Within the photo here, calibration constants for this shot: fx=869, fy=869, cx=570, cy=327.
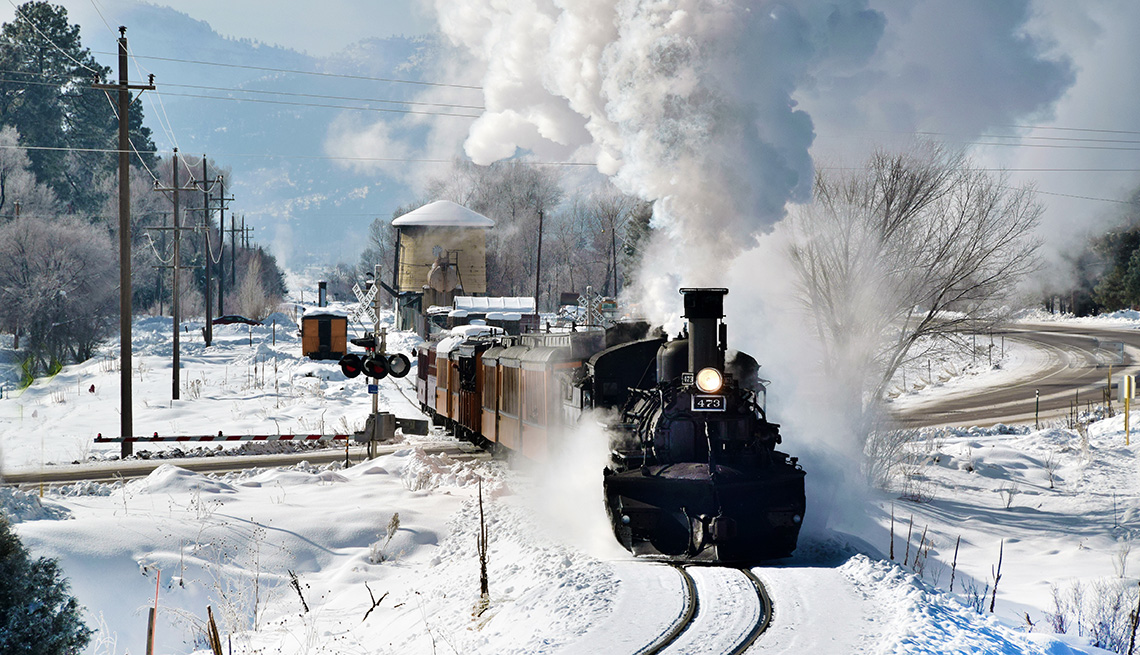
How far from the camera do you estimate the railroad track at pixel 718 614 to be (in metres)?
7.53

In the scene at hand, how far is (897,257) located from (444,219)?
47.9 meters

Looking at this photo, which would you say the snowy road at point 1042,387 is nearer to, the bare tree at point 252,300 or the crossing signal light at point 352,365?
the crossing signal light at point 352,365

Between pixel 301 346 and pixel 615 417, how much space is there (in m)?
39.4

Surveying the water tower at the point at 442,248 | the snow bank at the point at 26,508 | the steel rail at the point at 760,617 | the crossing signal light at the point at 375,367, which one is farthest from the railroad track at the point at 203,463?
the water tower at the point at 442,248

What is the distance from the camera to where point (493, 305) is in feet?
188

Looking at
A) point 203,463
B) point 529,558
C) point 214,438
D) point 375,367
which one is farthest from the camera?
point 214,438

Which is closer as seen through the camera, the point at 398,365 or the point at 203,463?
the point at 398,365

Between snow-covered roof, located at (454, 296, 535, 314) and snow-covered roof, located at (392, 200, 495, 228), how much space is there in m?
8.48

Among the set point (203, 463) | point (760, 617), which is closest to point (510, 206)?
point (203, 463)

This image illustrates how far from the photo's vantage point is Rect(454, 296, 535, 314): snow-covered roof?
5675 centimetres

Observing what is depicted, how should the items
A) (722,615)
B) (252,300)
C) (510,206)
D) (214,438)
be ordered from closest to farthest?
(722,615), (214,438), (252,300), (510,206)

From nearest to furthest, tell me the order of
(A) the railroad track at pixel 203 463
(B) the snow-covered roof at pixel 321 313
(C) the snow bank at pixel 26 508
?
(C) the snow bank at pixel 26 508, (A) the railroad track at pixel 203 463, (B) the snow-covered roof at pixel 321 313

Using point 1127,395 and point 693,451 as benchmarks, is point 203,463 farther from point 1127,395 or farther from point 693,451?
point 1127,395

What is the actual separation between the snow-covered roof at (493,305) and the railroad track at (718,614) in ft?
155
